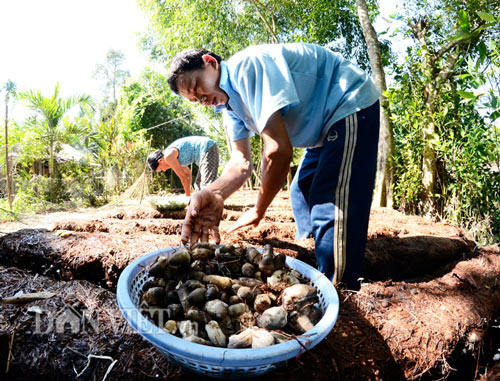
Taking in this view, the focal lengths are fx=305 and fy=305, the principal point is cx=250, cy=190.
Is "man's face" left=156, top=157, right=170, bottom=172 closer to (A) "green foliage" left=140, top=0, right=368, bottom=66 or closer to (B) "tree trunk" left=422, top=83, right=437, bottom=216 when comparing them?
(B) "tree trunk" left=422, top=83, right=437, bottom=216

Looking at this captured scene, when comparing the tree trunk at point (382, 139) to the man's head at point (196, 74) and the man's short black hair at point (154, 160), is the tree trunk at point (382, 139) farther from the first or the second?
the man's head at point (196, 74)

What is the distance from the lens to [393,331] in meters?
1.26

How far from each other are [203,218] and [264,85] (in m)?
0.70

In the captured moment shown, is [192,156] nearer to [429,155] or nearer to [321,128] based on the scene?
[429,155]

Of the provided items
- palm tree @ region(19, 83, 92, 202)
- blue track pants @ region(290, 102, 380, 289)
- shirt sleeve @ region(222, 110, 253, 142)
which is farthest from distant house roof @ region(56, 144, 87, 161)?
blue track pants @ region(290, 102, 380, 289)

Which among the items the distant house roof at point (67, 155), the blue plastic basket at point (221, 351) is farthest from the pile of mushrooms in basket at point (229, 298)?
the distant house roof at point (67, 155)

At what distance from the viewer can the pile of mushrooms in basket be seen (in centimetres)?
93

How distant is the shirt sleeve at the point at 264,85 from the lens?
1.29 meters

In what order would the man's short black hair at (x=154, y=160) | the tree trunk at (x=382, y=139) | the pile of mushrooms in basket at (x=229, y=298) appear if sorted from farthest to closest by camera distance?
the man's short black hair at (x=154, y=160) → the tree trunk at (x=382, y=139) → the pile of mushrooms in basket at (x=229, y=298)

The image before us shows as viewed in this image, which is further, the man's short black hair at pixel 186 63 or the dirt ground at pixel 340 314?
the man's short black hair at pixel 186 63

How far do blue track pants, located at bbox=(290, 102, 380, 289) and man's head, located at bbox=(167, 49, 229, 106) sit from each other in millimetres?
647

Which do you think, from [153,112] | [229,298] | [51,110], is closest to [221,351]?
[229,298]

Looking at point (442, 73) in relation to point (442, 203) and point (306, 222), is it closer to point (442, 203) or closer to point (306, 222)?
point (442, 203)

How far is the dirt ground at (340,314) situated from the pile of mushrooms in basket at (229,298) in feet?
0.51
